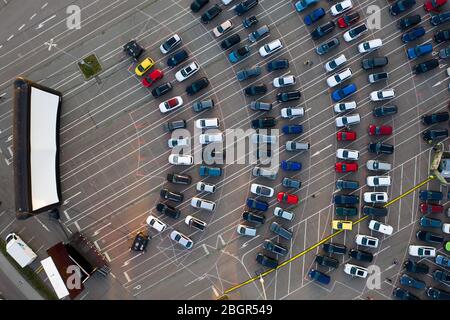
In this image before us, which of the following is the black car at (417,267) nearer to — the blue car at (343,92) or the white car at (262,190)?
the white car at (262,190)

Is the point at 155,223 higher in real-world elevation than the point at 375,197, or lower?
higher

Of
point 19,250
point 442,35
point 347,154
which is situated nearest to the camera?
point 19,250

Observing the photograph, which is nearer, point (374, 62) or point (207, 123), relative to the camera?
point (374, 62)

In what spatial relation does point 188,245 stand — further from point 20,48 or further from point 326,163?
point 20,48

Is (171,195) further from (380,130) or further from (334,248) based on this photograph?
(380,130)

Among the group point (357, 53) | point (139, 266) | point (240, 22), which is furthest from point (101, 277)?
point (357, 53)

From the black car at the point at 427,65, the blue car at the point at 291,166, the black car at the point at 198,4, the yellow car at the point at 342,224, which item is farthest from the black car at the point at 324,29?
the yellow car at the point at 342,224

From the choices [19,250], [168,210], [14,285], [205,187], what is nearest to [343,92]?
[205,187]

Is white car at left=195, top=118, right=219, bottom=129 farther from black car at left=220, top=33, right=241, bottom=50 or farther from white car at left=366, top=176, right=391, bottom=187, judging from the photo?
white car at left=366, top=176, right=391, bottom=187
